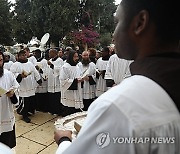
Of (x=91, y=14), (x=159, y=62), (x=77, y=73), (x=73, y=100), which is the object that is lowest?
(x=73, y=100)

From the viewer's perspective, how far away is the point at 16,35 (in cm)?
1878

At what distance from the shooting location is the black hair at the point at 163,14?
2.74 ft

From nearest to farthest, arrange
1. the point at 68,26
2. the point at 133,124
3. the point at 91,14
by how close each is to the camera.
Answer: the point at 133,124 → the point at 68,26 → the point at 91,14

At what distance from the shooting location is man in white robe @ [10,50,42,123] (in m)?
5.76

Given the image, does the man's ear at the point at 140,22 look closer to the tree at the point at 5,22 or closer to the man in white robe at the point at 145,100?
the man in white robe at the point at 145,100

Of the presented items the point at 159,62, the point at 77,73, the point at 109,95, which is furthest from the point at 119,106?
the point at 77,73

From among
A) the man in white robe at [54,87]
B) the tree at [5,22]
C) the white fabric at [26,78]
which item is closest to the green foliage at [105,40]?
the tree at [5,22]

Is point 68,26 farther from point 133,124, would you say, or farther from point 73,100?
point 133,124

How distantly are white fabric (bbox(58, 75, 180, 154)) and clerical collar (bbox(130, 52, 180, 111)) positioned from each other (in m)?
0.02

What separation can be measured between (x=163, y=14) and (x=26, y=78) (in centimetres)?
551

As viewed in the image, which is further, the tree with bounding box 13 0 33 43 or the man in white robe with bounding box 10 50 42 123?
the tree with bounding box 13 0 33 43

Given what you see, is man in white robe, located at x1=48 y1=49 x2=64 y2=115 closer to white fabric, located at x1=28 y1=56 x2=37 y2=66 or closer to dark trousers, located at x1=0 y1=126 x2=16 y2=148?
white fabric, located at x1=28 y1=56 x2=37 y2=66

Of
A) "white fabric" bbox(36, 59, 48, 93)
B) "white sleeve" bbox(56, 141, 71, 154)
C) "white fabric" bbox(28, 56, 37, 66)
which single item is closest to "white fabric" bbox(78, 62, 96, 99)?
"white fabric" bbox(36, 59, 48, 93)

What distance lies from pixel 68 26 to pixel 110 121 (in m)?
16.5
